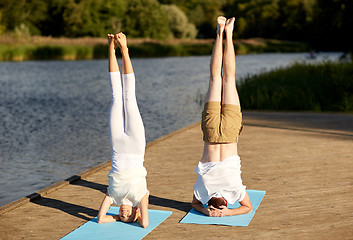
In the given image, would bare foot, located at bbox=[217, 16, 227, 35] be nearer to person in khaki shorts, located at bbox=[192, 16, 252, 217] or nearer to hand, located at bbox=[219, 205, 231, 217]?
person in khaki shorts, located at bbox=[192, 16, 252, 217]

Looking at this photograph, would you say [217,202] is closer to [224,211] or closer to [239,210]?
[224,211]

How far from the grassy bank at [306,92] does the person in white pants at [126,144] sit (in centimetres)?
1021

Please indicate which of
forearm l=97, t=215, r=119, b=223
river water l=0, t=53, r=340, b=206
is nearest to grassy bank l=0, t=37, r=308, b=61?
river water l=0, t=53, r=340, b=206

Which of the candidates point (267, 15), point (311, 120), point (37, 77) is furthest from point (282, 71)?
point (267, 15)

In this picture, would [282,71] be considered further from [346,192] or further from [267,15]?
[267,15]

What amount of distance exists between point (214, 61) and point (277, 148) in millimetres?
3746

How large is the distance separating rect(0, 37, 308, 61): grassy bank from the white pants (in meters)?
36.4

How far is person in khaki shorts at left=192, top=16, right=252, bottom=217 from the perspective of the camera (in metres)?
4.61

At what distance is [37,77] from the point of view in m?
27.6

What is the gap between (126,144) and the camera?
4359 mm

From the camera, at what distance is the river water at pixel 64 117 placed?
28.6ft

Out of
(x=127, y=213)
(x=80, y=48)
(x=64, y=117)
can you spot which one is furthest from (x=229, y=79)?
(x=80, y=48)

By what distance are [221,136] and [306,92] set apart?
34.8ft

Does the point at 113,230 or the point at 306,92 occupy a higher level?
the point at 306,92
